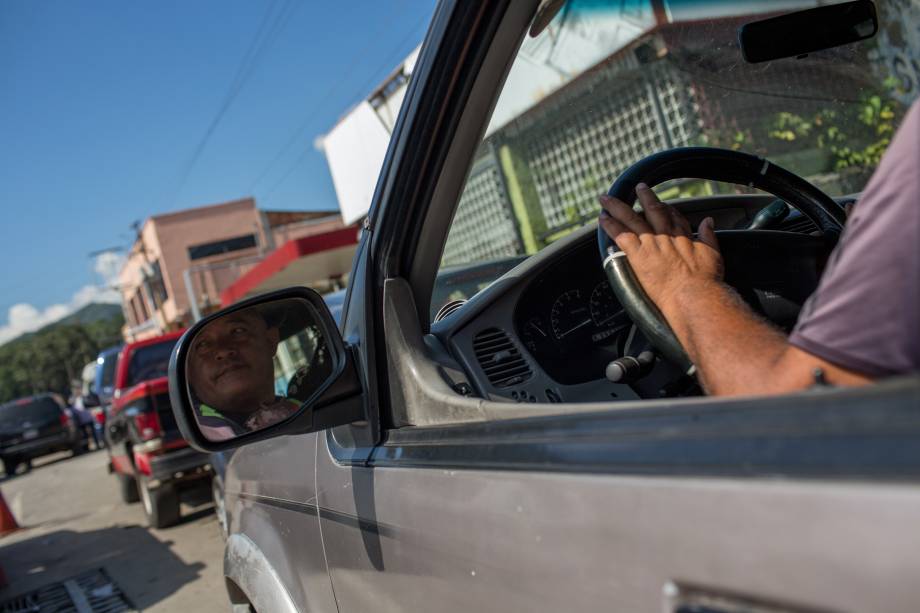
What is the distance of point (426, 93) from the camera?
1485 mm

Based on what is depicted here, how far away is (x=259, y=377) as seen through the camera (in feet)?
5.75

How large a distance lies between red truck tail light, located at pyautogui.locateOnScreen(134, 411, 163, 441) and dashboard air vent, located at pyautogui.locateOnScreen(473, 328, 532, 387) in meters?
7.20

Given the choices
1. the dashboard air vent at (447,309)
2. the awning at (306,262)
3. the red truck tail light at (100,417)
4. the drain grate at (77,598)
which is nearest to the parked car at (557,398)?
the dashboard air vent at (447,309)

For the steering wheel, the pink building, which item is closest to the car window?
the steering wheel

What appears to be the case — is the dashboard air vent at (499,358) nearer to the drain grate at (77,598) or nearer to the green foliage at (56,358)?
the drain grate at (77,598)

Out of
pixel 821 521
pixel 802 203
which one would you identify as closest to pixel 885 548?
pixel 821 521

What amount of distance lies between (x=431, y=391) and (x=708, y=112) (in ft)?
4.46

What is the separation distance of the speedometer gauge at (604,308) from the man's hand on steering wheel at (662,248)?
0.56 meters

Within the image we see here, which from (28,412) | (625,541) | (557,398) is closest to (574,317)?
(557,398)

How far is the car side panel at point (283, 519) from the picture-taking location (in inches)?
70.7

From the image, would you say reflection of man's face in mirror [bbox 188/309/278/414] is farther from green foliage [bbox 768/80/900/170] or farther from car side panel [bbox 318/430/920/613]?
green foliage [bbox 768/80/900/170]

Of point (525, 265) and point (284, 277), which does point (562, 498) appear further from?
point (284, 277)

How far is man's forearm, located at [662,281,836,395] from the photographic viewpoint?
3.23 feet

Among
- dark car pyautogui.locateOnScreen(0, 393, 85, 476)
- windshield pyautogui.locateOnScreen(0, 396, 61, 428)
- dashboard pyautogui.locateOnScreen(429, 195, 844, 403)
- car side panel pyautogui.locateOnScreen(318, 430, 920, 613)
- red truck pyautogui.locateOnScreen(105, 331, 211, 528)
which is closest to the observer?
car side panel pyautogui.locateOnScreen(318, 430, 920, 613)
